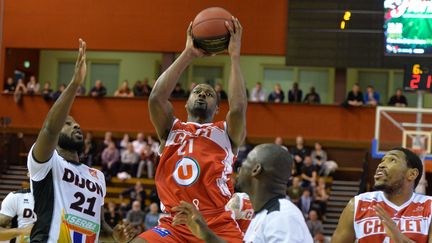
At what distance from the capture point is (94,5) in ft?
78.2

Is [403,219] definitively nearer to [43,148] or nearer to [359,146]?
[43,148]

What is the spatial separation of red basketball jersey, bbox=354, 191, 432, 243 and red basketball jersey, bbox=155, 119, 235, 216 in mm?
1045

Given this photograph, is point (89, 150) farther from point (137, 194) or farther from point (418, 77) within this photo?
point (418, 77)

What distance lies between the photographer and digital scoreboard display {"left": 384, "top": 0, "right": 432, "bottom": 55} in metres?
16.9

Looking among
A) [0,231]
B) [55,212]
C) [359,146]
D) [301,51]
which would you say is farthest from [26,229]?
[359,146]

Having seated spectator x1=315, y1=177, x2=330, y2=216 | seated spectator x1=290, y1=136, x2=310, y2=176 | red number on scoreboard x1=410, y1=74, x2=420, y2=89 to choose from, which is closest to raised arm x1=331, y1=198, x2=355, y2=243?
red number on scoreboard x1=410, y1=74, x2=420, y2=89

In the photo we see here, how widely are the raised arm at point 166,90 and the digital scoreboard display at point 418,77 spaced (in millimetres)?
11064

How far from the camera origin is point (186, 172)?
6168mm

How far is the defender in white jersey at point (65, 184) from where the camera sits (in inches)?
219

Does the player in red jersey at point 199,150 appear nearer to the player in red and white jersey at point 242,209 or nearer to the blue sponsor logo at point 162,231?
the blue sponsor logo at point 162,231

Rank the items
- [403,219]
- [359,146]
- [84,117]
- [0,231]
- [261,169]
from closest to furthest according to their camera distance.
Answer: [261,169] < [403,219] < [0,231] < [359,146] < [84,117]

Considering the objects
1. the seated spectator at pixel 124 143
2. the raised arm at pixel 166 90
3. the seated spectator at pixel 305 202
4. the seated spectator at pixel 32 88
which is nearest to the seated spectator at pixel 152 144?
the seated spectator at pixel 124 143

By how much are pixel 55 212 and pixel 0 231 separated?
1.63 metres

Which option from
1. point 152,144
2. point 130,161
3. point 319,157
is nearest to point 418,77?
point 319,157
